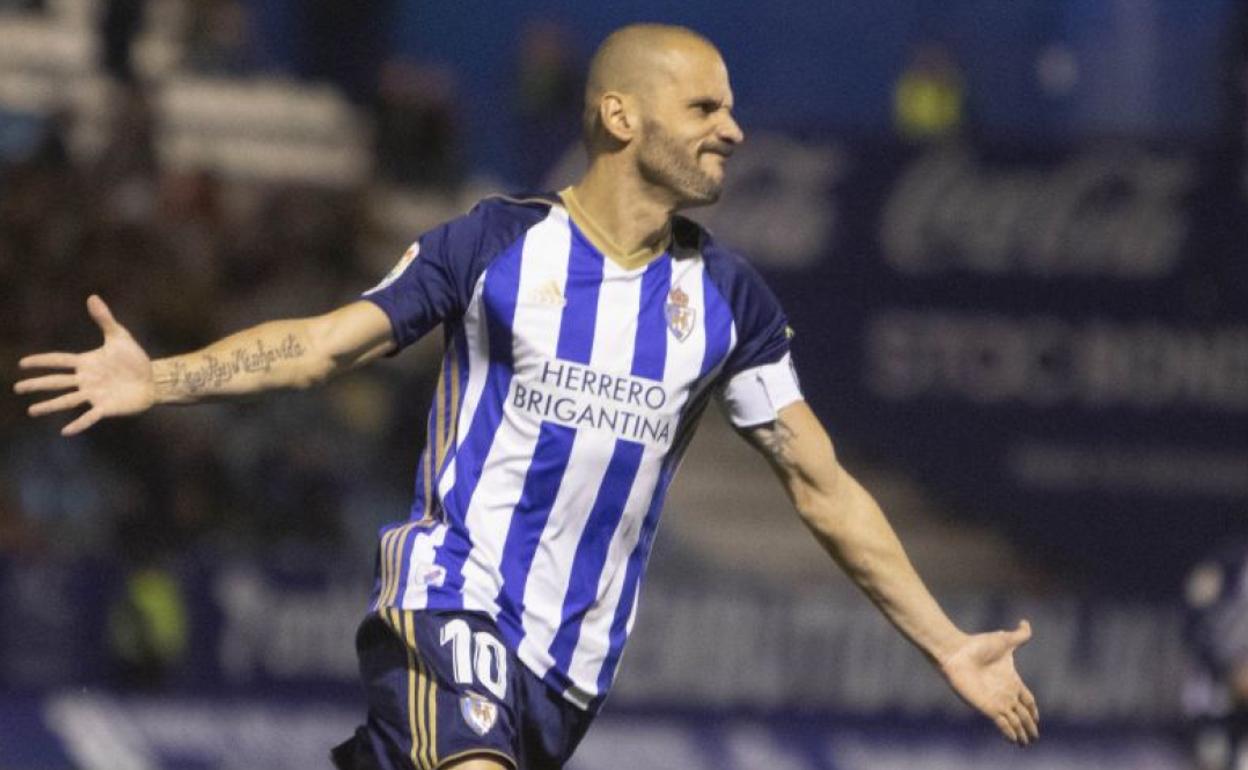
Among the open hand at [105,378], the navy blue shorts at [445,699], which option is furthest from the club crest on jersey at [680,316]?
the open hand at [105,378]

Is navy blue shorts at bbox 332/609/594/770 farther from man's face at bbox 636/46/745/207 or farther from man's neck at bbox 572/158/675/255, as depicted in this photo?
man's face at bbox 636/46/745/207

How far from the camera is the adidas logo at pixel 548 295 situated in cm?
524

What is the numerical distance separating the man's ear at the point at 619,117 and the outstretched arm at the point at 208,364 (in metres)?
0.68

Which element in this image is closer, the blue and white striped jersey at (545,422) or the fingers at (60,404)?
the fingers at (60,404)

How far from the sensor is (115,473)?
450 inches

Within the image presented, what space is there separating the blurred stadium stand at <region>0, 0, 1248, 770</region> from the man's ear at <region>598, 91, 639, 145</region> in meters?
6.17

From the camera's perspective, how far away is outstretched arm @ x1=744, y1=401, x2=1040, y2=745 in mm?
5328

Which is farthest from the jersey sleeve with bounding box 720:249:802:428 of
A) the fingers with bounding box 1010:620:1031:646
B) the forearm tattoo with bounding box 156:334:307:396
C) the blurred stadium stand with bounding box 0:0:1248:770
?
the blurred stadium stand with bounding box 0:0:1248:770

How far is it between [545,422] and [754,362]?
509 millimetres

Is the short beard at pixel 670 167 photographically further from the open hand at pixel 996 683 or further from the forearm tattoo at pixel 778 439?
the open hand at pixel 996 683

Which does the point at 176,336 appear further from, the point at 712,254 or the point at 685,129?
the point at 685,129

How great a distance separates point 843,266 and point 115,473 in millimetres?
3749

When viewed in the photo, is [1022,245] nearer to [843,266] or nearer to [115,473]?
[843,266]

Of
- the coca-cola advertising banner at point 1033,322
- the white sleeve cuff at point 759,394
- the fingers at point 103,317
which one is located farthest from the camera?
the coca-cola advertising banner at point 1033,322
